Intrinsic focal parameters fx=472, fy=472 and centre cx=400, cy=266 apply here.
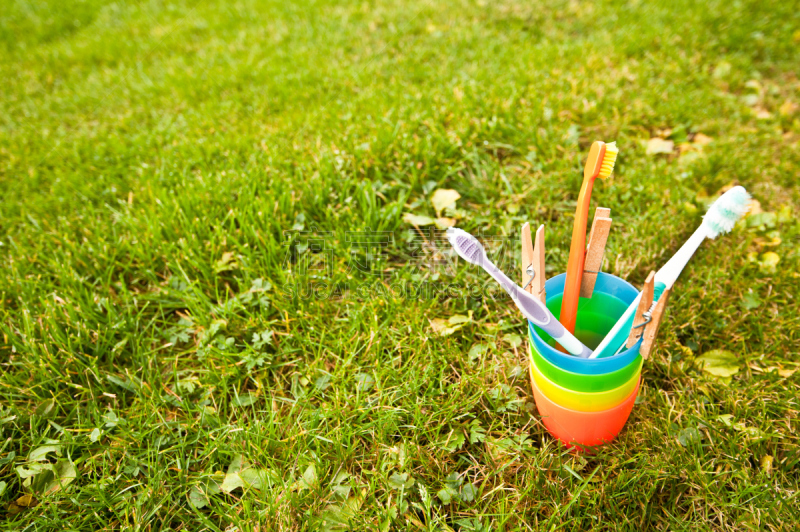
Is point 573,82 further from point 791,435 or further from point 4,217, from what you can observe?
point 4,217

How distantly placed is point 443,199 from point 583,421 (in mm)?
1067

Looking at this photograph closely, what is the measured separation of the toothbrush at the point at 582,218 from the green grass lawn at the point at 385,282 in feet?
1.24

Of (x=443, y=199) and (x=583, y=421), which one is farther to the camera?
(x=443, y=199)

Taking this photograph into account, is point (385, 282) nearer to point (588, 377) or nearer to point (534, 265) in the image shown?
point (534, 265)

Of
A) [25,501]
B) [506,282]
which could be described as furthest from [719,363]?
[25,501]

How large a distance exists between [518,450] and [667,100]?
6.86 ft

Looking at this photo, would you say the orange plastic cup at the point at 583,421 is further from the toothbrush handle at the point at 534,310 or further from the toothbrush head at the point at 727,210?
the toothbrush head at the point at 727,210

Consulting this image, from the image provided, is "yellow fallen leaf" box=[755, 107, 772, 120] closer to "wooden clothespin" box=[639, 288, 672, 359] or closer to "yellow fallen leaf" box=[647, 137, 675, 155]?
"yellow fallen leaf" box=[647, 137, 675, 155]

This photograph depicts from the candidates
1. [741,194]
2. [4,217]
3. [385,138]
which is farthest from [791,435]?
[4,217]

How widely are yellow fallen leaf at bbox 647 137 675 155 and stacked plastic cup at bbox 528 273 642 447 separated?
125 cm

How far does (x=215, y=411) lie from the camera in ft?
4.66

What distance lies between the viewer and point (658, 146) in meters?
2.19

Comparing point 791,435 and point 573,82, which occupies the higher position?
point 573,82

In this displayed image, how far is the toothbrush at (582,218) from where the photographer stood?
102 centimetres
